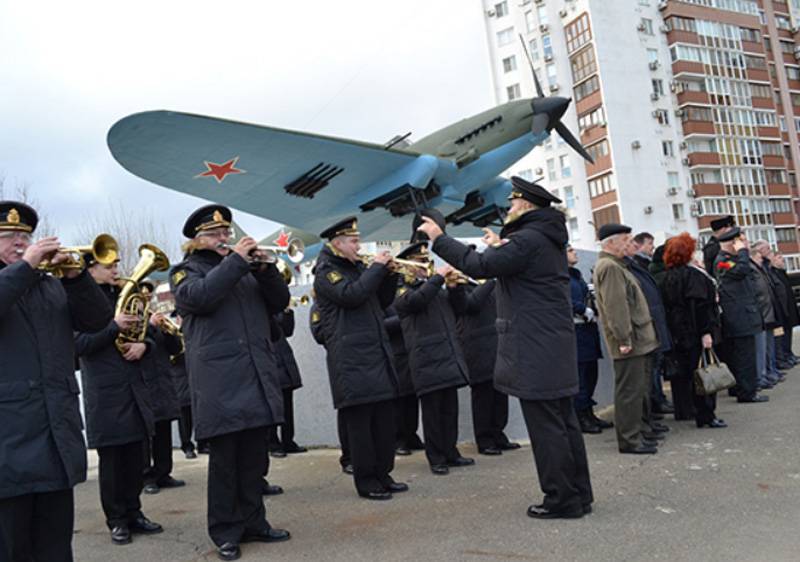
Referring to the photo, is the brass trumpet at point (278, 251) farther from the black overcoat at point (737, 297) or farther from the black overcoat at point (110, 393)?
the black overcoat at point (737, 297)

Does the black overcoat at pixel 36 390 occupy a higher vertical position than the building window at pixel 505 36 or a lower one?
lower

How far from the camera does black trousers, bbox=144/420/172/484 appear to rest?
620 centimetres

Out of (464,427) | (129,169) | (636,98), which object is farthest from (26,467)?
(636,98)

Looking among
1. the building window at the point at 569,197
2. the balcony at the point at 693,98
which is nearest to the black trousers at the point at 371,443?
the building window at the point at 569,197

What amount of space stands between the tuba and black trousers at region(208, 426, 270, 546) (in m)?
1.10

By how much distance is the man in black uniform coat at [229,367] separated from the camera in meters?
3.95

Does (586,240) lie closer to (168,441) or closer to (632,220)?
(632,220)

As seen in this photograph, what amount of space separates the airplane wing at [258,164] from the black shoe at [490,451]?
6180mm

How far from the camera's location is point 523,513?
4.32 metres

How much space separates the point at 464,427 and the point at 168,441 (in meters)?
3.08

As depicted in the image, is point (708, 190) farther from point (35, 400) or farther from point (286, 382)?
point (35, 400)

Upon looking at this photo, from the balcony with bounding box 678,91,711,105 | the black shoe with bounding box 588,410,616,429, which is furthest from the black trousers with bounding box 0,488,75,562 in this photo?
the balcony with bounding box 678,91,711,105

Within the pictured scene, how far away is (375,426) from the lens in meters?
5.14

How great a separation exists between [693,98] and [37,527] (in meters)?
54.9
